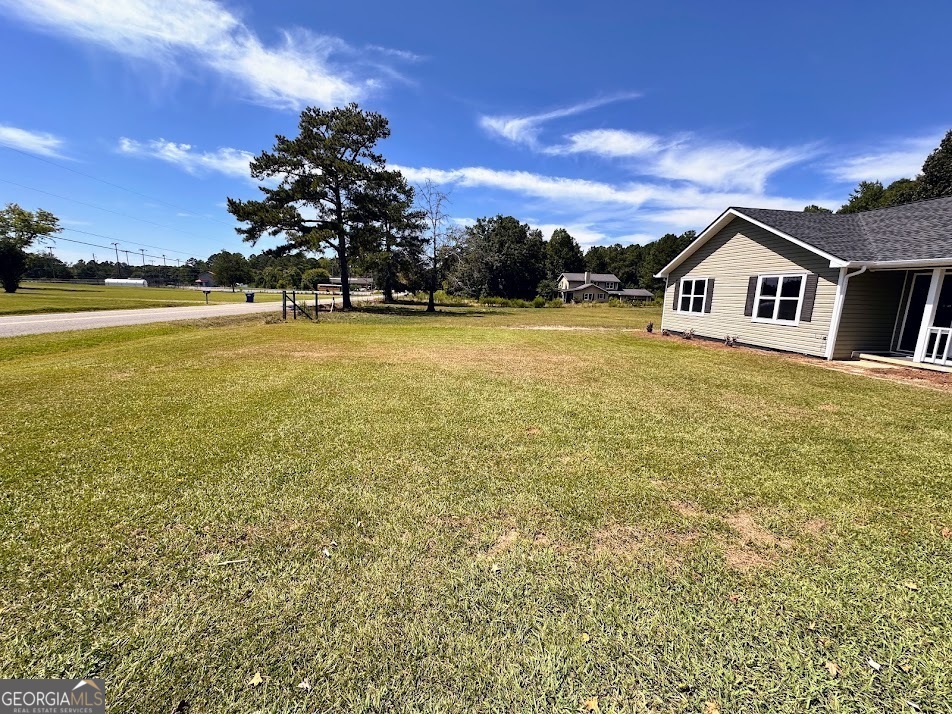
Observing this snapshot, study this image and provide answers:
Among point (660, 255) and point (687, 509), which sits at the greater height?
point (660, 255)

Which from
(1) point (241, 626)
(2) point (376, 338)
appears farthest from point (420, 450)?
(2) point (376, 338)

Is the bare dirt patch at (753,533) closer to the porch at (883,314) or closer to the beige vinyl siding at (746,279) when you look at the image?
the porch at (883,314)

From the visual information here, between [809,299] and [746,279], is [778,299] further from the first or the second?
[746,279]

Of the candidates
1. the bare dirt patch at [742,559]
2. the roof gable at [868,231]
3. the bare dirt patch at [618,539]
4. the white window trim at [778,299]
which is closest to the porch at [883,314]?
the roof gable at [868,231]

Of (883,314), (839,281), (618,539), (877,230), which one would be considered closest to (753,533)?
(618,539)

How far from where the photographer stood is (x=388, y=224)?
28.8m

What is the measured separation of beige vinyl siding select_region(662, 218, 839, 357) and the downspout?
15cm

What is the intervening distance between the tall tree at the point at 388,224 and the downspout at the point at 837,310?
22.2 meters

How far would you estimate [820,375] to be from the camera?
28.8ft

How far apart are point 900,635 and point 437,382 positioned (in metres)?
6.44

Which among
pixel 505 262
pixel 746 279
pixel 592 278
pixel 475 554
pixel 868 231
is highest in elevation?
pixel 505 262

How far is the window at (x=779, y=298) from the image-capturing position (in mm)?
11461

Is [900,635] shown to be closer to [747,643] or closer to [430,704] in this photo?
[747,643]

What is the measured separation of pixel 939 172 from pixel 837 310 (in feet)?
117
